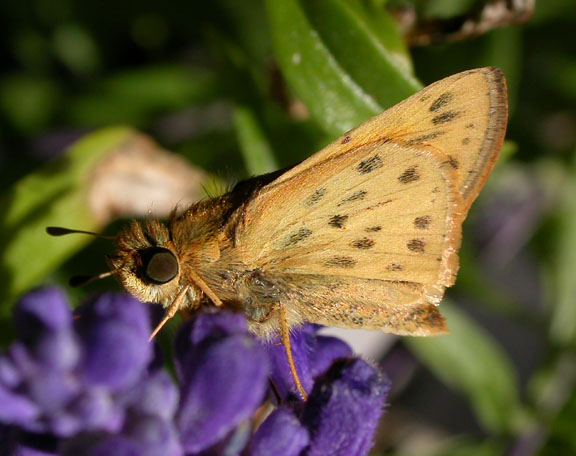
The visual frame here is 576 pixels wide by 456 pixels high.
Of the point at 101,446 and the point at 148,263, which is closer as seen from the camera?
the point at 101,446

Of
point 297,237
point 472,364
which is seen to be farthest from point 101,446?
point 472,364

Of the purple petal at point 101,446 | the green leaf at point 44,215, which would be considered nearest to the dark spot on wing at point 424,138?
the purple petal at point 101,446

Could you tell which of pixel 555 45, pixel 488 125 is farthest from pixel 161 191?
pixel 555 45

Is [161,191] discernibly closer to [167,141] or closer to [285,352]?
[167,141]

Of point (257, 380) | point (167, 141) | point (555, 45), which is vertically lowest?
point (555, 45)

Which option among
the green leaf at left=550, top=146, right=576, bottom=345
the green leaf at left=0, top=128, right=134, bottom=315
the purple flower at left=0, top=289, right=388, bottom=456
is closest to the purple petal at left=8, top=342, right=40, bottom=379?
the purple flower at left=0, top=289, right=388, bottom=456

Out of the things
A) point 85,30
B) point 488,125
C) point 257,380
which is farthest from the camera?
point 85,30

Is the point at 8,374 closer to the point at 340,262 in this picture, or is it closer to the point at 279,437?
the point at 279,437
